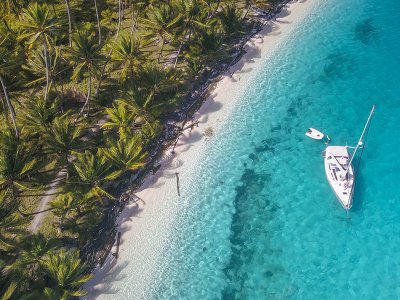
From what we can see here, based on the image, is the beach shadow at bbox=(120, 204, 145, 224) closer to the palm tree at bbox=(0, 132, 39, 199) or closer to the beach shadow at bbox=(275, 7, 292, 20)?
the palm tree at bbox=(0, 132, 39, 199)

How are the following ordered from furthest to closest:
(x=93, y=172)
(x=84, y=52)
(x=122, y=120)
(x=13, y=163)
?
1. (x=122, y=120)
2. (x=84, y=52)
3. (x=93, y=172)
4. (x=13, y=163)

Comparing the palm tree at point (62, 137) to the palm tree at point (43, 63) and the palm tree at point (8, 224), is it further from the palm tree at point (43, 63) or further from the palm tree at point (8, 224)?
the palm tree at point (43, 63)

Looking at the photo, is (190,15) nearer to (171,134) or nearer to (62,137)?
(171,134)

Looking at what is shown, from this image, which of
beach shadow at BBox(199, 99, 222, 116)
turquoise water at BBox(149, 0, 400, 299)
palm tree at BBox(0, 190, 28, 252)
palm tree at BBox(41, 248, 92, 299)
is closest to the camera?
palm tree at BBox(41, 248, 92, 299)

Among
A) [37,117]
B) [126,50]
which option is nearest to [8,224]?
[37,117]

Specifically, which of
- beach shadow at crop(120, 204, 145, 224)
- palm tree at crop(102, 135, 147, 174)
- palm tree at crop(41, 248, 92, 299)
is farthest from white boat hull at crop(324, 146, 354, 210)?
palm tree at crop(41, 248, 92, 299)

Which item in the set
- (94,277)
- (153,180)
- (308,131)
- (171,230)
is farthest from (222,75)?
(94,277)

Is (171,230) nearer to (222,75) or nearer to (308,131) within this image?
(308,131)
